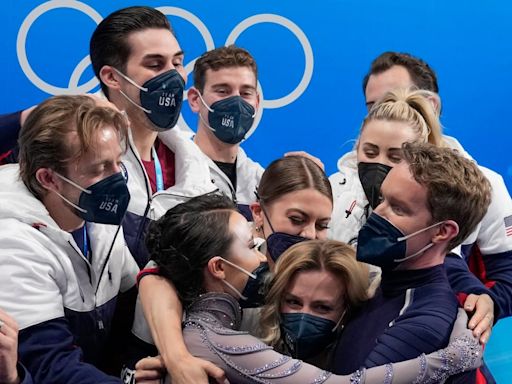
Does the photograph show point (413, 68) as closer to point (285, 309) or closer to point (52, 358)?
point (285, 309)

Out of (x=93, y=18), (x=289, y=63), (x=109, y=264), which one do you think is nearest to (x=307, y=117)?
(x=289, y=63)

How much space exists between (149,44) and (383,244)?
134 cm

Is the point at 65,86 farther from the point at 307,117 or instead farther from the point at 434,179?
the point at 434,179

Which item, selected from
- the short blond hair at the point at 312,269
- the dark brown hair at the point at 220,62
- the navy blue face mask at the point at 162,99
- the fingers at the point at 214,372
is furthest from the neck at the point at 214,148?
the fingers at the point at 214,372

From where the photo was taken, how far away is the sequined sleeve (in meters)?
2.40

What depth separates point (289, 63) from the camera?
491 centimetres

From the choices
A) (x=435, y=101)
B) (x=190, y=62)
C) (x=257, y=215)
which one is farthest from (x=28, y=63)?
(x=435, y=101)

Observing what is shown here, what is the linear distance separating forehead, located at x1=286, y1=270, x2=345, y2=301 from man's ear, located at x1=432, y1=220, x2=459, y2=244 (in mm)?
312

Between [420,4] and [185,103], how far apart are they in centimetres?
134

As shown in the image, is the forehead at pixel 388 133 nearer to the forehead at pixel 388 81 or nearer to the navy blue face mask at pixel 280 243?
the navy blue face mask at pixel 280 243

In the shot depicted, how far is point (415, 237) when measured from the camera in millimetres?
2600

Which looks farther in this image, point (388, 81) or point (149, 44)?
point (388, 81)

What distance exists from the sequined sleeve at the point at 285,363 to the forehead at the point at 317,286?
0.75 feet

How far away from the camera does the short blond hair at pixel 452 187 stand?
2.56 meters
